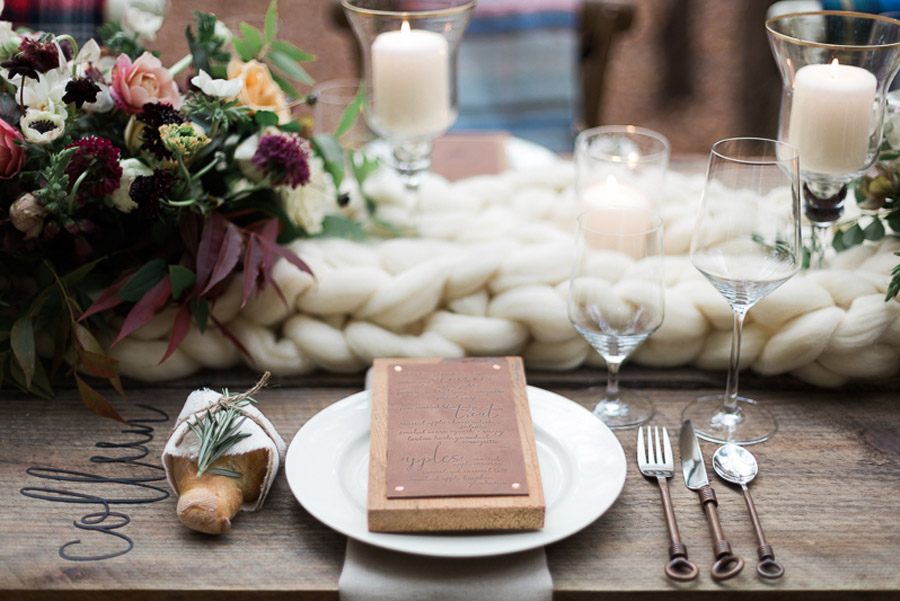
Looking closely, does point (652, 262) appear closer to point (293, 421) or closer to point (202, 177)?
point (293, 421)

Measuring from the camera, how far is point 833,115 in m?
1.02

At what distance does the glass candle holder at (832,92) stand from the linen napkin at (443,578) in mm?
522

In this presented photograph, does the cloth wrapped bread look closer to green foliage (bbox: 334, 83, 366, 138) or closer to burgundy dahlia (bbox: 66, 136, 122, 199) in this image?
burgundy dahlia (bbox: 66, 136, 122, 199)

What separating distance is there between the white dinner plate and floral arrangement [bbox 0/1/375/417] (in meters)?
0.18

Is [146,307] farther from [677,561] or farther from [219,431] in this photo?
[677,561]

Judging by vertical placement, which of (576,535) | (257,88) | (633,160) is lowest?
(576,535)

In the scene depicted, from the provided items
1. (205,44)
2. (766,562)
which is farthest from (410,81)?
(766,562)

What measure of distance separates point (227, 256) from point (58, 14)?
4.00 ft

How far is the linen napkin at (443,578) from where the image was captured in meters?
0.78

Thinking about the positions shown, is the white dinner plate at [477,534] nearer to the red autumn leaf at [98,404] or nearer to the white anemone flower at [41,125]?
the red autumn leaf at [98,404]

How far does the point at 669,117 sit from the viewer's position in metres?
3.47

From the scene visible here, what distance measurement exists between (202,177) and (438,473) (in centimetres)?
46

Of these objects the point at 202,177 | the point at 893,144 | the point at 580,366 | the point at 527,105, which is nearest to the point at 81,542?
the point at 202,177

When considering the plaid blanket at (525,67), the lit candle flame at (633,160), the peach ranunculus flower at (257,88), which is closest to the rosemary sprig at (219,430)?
the peach ranunculus flower at (257,88)
